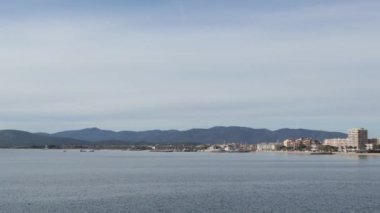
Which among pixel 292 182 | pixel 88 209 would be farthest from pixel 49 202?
pixel 292 182

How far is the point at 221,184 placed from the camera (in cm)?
6250

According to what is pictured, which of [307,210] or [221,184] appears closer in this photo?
[307,210]

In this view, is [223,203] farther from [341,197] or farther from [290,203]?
[341,197]

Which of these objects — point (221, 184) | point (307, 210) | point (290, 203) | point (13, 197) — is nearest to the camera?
point (307, 210)

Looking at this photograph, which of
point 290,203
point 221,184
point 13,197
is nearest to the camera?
point 290,203

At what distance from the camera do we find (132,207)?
43156 millimetres

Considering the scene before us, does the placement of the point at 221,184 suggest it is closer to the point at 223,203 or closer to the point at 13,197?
the point at 223,203

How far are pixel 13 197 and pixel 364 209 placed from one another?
26559 millimetres

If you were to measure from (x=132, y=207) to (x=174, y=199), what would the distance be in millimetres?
5520

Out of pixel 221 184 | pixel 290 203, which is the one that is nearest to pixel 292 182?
pixel 221 184

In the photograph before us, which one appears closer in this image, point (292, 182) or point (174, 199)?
point (174, 199)

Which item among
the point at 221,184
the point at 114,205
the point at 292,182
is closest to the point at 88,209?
the point at 114,205

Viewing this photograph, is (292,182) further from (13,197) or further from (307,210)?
(13,197)

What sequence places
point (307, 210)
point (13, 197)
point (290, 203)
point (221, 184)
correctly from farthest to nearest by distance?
point (221, 184) → point (13, 197) → point (290, 203) → point (307, 210)
